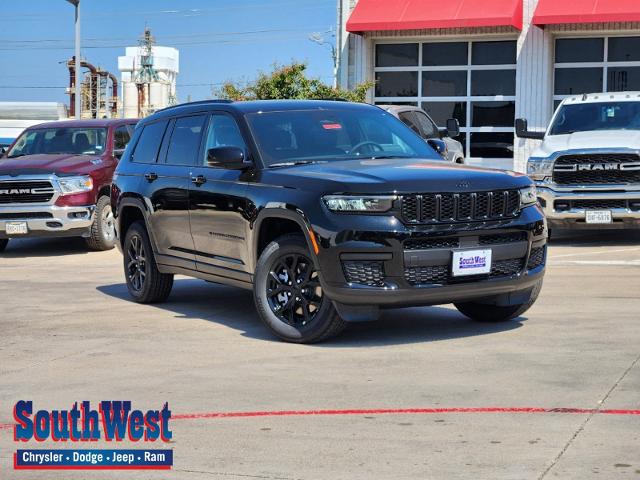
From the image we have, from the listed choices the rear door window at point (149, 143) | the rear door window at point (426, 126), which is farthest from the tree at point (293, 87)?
the rear door window at point (149, 143)

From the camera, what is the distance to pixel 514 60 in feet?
95.2

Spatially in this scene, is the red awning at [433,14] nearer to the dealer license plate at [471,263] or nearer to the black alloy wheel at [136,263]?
the black alloy wheel at [136,263]

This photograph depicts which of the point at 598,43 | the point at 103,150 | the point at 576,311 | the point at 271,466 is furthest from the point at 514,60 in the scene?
the point at 271,466

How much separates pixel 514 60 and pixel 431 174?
70.1 feet

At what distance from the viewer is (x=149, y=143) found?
1104 cm

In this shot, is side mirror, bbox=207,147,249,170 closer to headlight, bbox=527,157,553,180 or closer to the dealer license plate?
the dealer license plate

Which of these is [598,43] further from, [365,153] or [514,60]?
[365,153]

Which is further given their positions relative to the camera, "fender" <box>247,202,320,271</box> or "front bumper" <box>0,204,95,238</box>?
"front bumper" <box>0,204,95,238</box>

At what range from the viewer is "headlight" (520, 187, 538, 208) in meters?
8.76

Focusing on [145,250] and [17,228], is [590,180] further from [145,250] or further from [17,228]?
[17,228]

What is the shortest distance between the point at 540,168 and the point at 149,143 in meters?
6.72

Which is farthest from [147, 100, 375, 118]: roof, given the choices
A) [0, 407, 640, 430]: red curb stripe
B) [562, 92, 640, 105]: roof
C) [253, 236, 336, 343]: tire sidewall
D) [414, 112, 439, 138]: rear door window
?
[414, 112, 439, 138]: rear door window

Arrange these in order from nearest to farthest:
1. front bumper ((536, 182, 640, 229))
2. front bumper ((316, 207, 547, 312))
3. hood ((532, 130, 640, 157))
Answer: front bumper ((316, 207, 547, 312))
front bumper ((536, 182, 640, 229))
hood ((532, 130, 640, 157))

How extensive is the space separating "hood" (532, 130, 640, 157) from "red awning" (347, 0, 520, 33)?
1074cm
